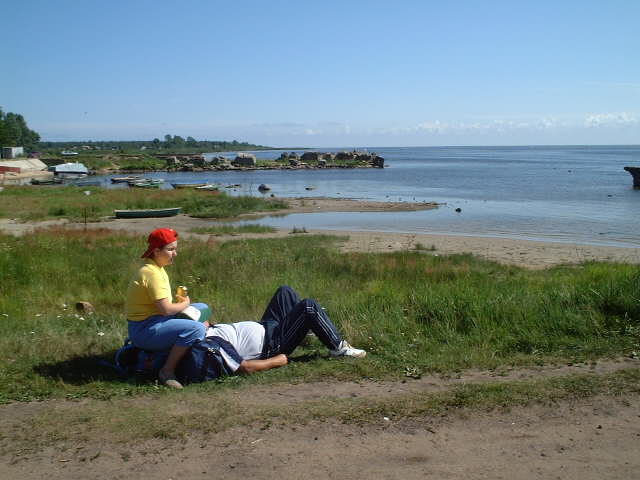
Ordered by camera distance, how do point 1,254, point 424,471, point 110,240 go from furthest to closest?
1. point 110,240
2. point 1,254
3. point 424,471

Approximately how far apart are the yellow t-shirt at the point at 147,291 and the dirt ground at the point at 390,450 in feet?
3.55

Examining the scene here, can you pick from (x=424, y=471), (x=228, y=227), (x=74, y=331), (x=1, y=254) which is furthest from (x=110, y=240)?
(x=424, y=471)

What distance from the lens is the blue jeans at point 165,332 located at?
494cm

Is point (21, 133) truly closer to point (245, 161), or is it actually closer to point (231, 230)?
point (245, 161)

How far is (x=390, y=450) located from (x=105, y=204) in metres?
33.8

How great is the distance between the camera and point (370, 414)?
13.8 ft

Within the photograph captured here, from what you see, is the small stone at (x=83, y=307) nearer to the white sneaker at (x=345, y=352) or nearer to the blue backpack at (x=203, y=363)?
the blue backpack at (x=203, y=363)

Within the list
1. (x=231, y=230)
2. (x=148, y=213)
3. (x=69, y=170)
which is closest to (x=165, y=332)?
(x=231, y=230)

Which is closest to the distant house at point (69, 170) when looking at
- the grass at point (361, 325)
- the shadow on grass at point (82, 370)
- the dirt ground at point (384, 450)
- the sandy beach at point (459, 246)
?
the sandy beach at point (459, 246)

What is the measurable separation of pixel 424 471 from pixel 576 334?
3416mm

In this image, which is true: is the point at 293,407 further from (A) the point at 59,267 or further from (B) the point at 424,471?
(A) the point at 59,267

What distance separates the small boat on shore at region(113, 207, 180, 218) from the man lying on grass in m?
27.1

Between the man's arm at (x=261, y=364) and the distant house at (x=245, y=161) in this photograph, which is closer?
the man's arm at (x=261, y=364)

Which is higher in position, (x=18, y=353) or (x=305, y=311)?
(x=305, y=311)
